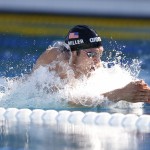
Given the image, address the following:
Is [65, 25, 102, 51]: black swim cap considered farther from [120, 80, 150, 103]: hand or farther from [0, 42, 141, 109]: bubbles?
[120, 80, 150, 103]: hand

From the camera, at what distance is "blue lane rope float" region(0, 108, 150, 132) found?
3.73 m

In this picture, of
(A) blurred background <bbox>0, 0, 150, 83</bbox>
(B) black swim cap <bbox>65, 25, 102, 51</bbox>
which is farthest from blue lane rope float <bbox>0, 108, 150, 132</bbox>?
(A) blurred background <bbox>0, 0, 150, 83</bbox>

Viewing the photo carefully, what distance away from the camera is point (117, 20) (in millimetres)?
8742

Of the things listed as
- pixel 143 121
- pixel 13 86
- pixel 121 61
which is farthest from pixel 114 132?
pixel 121 61

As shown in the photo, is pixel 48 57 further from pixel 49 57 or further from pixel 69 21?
pixel 69 21

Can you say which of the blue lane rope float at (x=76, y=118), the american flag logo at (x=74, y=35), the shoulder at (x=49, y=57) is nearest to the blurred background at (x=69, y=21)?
the shoulder at (x=49, y=57)

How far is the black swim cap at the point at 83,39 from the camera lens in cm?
463

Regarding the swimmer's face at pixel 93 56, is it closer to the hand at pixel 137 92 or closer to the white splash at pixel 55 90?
the white splash at pixel 55 90

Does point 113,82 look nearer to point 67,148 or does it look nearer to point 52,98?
point 52,98

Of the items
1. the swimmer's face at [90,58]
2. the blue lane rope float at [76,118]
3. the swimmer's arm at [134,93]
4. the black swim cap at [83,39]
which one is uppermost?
the black swim cap at [83,39]

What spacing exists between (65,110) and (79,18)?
4.57 m

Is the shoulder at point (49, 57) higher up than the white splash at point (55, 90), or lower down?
higher up

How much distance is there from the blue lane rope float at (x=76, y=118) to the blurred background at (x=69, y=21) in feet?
13.3

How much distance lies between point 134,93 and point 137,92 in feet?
0.08
